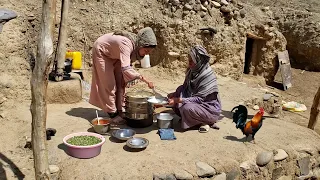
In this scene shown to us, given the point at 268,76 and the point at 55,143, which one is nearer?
the point at 55,143

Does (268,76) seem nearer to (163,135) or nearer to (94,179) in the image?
(163,135)

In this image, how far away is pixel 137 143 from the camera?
13.3 feet

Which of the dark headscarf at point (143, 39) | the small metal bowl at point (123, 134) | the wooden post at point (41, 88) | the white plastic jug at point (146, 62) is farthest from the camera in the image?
the white plastic jug at point (146, 62)

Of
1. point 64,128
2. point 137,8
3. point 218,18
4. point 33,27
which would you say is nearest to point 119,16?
point 137,8

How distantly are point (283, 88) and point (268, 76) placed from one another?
0.65 meters

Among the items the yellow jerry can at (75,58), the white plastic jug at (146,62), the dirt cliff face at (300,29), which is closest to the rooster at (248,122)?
the yellow jerry can at (75,58)

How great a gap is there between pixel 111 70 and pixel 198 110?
132 centimetres

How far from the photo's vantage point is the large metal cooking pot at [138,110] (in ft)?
14.7

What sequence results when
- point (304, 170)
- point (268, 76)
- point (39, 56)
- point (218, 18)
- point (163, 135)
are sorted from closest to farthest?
point (39, 56), point (163, 135), point (304, 170), point (218, 18), point (268, 76)

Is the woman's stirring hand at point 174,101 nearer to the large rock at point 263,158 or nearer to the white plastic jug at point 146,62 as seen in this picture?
the large rock at point 263,158

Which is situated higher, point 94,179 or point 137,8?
point 137,8

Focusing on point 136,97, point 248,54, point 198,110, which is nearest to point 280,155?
point 198,110

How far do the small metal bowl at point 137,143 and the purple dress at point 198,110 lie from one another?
0.75m

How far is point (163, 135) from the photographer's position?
444 cm
